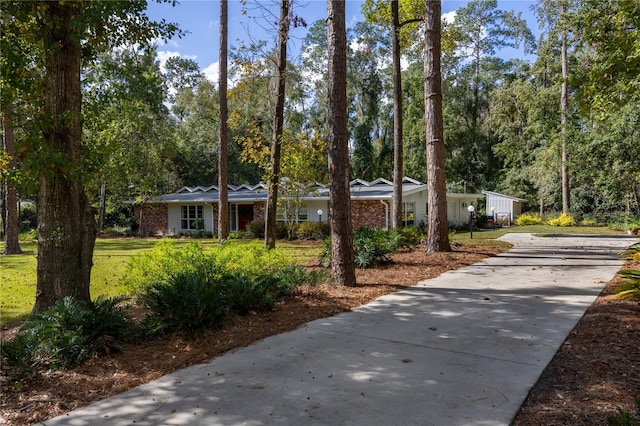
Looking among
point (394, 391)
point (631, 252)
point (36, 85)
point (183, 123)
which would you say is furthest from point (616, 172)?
point (183, 123)

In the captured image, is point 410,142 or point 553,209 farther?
point 410,142

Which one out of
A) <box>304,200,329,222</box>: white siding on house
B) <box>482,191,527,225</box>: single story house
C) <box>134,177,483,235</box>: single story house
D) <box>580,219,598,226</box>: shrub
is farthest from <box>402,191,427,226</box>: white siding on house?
<box>580,219,598,226</box>: shrub

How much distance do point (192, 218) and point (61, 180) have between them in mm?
22665

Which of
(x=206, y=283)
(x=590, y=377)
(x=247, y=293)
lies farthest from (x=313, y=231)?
(x=590, y=377)

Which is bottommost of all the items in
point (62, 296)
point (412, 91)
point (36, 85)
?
point (62, 296)

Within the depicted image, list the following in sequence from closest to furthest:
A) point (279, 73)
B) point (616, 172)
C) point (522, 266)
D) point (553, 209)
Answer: point (522, 266) → point (279, 73) → point (616, 172) → point (553, 209)

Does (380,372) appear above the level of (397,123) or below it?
below

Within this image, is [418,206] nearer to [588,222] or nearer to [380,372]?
[588,222]

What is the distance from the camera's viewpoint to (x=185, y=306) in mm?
4719

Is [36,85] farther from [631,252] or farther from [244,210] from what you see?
[244,210]

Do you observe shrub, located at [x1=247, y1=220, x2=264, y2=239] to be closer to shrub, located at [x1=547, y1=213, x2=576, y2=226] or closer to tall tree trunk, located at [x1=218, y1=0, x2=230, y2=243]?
tall tree trunk, located at [x1=218, y1=0, x2=230, y2=243]

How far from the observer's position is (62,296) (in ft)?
15.7

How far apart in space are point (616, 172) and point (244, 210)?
61.9 ft

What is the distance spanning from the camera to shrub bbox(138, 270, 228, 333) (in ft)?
15.3
